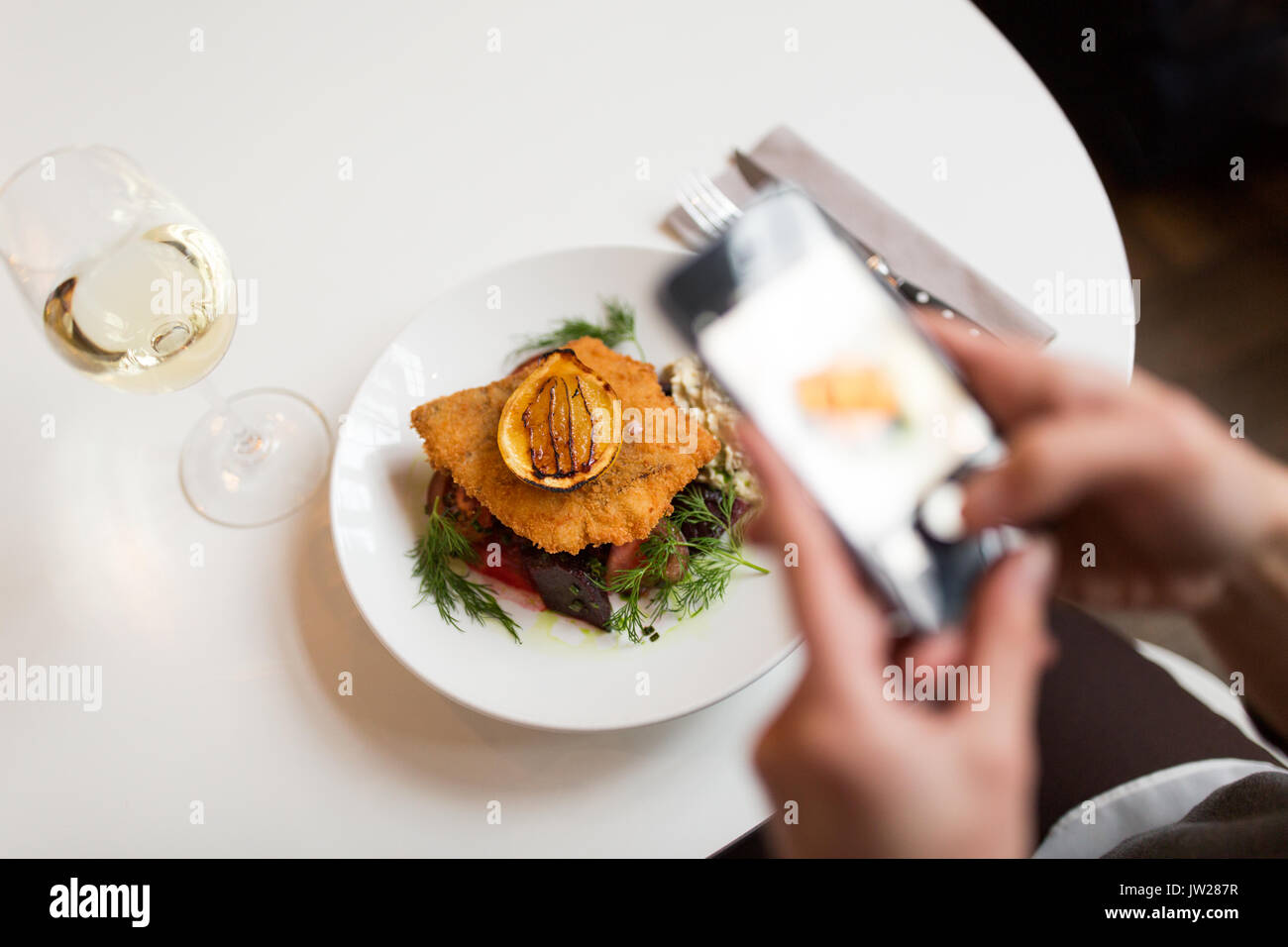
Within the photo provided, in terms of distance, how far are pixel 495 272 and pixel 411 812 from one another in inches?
23.9

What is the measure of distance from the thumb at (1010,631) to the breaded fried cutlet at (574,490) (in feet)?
1.14

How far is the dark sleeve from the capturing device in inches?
38.1

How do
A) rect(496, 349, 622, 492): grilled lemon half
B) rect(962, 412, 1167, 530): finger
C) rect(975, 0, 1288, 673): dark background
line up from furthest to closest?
rect(975, 0, 1288, 673): dark background
rect(496, 349, 622, 492): grilled lemon half
rect(962, 412, 1167, 530): finger

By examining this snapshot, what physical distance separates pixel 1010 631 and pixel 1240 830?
0.53 metres

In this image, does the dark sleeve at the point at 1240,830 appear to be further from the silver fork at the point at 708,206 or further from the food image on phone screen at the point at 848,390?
the silver fork at the point at 708,206

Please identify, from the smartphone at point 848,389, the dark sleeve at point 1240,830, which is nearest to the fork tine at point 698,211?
the smartphone at point 848,389

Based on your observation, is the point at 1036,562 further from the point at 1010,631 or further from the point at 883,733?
the point at 883,733

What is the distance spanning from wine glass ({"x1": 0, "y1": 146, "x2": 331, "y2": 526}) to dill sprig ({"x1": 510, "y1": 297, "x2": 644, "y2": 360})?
0.33 metres

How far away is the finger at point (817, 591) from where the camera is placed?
2.24ft

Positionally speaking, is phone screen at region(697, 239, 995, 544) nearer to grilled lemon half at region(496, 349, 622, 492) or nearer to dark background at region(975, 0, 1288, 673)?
grilled lemon half at region(496, 349, 622, 492)

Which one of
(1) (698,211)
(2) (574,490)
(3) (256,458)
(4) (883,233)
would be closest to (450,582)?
(2) (574,490)

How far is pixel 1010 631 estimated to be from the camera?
0.70 meters

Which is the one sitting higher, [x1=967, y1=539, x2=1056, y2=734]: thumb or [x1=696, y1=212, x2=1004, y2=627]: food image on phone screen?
[x1=696, y1=212, x2=1004, y2=627]: food image on phone screen

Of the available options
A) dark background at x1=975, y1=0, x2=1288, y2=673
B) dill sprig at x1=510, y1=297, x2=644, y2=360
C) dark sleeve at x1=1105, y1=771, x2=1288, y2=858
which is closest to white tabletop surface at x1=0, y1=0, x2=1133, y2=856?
dill sprig at x1=510, y1=297, x2=644, y2=360
